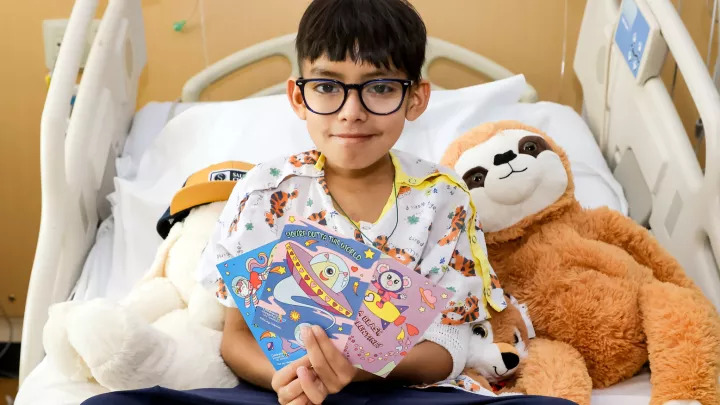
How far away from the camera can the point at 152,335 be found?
3.98ft

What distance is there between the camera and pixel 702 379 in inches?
49.9

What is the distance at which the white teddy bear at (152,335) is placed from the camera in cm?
118

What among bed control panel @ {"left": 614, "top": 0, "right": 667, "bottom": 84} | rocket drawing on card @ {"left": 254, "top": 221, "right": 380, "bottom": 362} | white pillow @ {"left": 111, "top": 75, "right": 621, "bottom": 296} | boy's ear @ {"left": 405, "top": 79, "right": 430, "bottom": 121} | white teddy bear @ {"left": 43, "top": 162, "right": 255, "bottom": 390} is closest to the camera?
rocket drawing on card @ {"left": 254, "top": 221, "right": 380, "bottom": 362}

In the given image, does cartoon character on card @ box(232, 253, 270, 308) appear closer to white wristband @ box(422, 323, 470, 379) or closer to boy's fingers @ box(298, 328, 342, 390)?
boy's fingers @ box(298, 328, 342, 390)

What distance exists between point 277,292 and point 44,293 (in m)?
0.70

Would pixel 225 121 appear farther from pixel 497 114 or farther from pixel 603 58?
pixel 603 58

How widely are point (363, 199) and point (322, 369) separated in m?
0.35

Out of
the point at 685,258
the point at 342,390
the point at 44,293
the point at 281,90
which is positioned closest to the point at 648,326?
the point at 685,258

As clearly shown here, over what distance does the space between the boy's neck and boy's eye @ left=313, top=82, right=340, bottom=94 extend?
16cm

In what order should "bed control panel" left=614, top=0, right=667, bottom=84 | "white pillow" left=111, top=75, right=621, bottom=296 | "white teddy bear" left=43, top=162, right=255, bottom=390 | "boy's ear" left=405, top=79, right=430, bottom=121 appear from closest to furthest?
"white teddy bear" left=43, top=162, right=255, bottom=390 < "boy's ear" left=405, top=79, right=430, bottom=121 < "bed control panel" left=614, top=0, right=667, bottom=84 < "white pillow" left=111, top=75, right=621, bottom=296

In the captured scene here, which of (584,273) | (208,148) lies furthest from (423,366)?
(208,148)

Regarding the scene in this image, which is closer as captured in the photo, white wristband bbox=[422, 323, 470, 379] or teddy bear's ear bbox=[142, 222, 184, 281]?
white wristband bbox=[422, 323, 470, 379]

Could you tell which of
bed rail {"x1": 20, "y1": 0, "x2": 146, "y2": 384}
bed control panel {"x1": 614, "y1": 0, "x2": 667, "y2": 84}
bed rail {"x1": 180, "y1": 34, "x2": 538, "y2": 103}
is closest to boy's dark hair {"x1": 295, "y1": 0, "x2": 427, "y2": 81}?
bed rail {"x1": 20, "y1": 0, "x2": 146, "y2": 384}

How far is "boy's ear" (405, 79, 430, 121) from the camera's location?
1.28 metres
